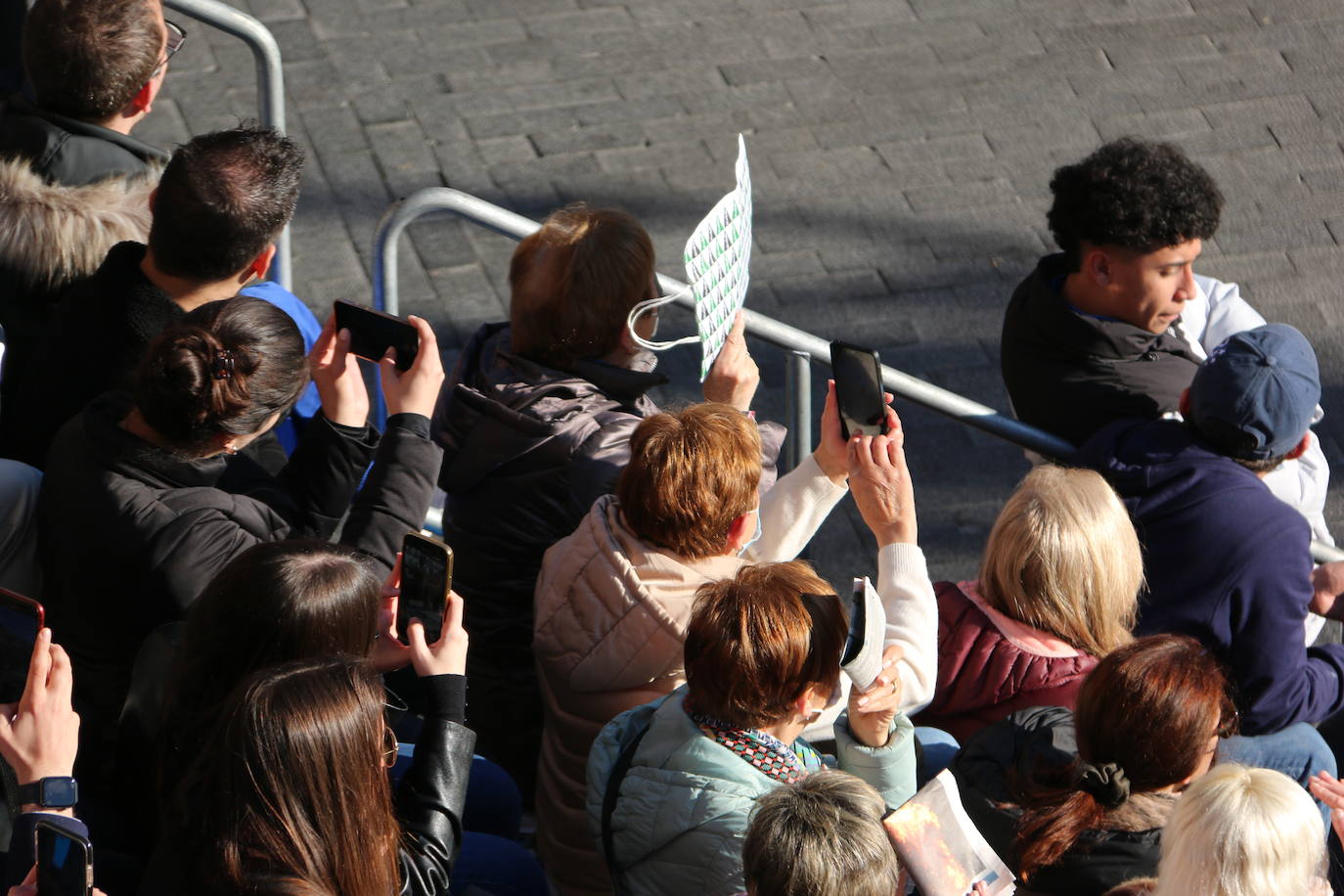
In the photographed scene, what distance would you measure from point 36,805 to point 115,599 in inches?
20.8

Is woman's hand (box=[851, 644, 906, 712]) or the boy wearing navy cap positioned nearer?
woman's hand (box=[851, 644, 906, 712])

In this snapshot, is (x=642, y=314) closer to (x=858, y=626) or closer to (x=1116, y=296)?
(x=858, y=626)

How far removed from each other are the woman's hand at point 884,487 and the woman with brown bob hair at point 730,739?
0.43 m

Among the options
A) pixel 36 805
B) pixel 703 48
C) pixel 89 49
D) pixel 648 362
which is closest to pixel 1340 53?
pixel 703 48

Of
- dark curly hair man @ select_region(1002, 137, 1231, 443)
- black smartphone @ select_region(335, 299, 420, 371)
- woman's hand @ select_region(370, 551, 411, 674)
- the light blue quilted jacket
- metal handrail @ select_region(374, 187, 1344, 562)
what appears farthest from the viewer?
dark curly hair man @ select_region(1002, 137, 1231, 443)

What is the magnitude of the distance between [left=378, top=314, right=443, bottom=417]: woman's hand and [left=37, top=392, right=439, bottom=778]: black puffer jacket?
14 cm

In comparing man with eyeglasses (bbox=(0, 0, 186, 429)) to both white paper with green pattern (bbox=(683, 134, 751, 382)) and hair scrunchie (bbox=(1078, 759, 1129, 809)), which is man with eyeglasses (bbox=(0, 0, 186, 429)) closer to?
white paper with green pattern (bbox=(683, 134, 751, 382))

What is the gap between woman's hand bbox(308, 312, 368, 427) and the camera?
117 inches

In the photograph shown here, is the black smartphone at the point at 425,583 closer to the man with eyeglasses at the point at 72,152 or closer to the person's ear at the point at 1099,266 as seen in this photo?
the man with eyeglasses at the point at 72,152

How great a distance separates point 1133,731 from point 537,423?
125 cm

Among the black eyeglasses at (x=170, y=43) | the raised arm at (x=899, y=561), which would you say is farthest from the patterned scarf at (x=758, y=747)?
the black eyeglasses at (x=170, y=43)

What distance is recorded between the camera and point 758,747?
7.98 feet

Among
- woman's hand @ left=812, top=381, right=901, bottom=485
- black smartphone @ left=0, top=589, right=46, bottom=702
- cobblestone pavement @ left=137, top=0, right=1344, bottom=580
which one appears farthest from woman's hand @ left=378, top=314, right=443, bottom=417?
cobblestone pavement @ left=137, top=0, right=1344, bottom=580

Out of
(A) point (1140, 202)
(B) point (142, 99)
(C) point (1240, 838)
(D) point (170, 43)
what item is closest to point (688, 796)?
(C) point (1240, 838)
